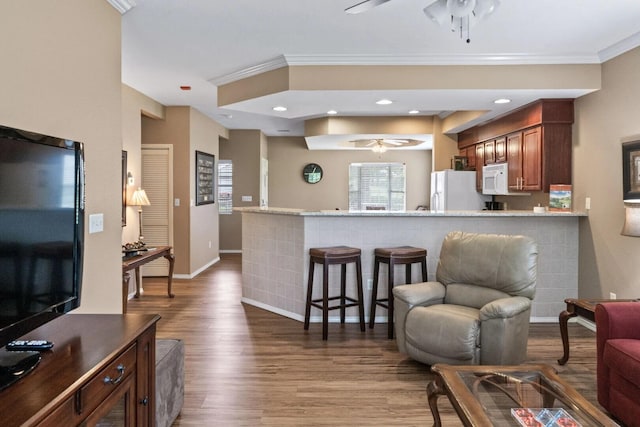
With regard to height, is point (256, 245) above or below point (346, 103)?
below

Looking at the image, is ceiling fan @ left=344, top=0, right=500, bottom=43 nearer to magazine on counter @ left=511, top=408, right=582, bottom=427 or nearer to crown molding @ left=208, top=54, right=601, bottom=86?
crown molding @ left=208, top=54, right=601, bottom=86

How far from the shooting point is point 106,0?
9.09ft

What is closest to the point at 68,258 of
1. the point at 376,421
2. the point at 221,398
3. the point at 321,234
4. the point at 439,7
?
the point at 221,398

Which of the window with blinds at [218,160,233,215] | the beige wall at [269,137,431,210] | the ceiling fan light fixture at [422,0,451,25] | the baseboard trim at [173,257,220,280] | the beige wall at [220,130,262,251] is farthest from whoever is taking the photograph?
the beige wall at [269,137,431,210]

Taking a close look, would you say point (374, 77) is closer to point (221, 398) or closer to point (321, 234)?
point (321, 234)

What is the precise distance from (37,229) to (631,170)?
4.21 m

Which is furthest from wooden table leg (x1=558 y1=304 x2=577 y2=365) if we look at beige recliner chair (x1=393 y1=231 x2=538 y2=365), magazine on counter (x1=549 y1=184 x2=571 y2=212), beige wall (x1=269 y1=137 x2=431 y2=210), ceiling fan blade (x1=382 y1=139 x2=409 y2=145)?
beige wall (x1=269 y1=137 x2=431 y2=210)

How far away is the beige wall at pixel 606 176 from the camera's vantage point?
3.65 m

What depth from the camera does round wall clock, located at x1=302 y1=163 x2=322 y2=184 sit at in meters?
9.43

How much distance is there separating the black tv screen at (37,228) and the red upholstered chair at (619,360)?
2.76 meters

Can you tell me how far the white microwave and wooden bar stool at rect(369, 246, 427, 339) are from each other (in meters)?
1.94

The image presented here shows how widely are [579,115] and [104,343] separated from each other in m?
4.65

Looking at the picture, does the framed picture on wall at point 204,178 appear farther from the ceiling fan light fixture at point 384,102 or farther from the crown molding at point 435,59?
the ceiling fan light fixture at point 384,102

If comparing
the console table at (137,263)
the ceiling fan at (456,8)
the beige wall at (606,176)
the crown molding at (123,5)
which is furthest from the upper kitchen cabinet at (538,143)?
the console table at (137,263)
